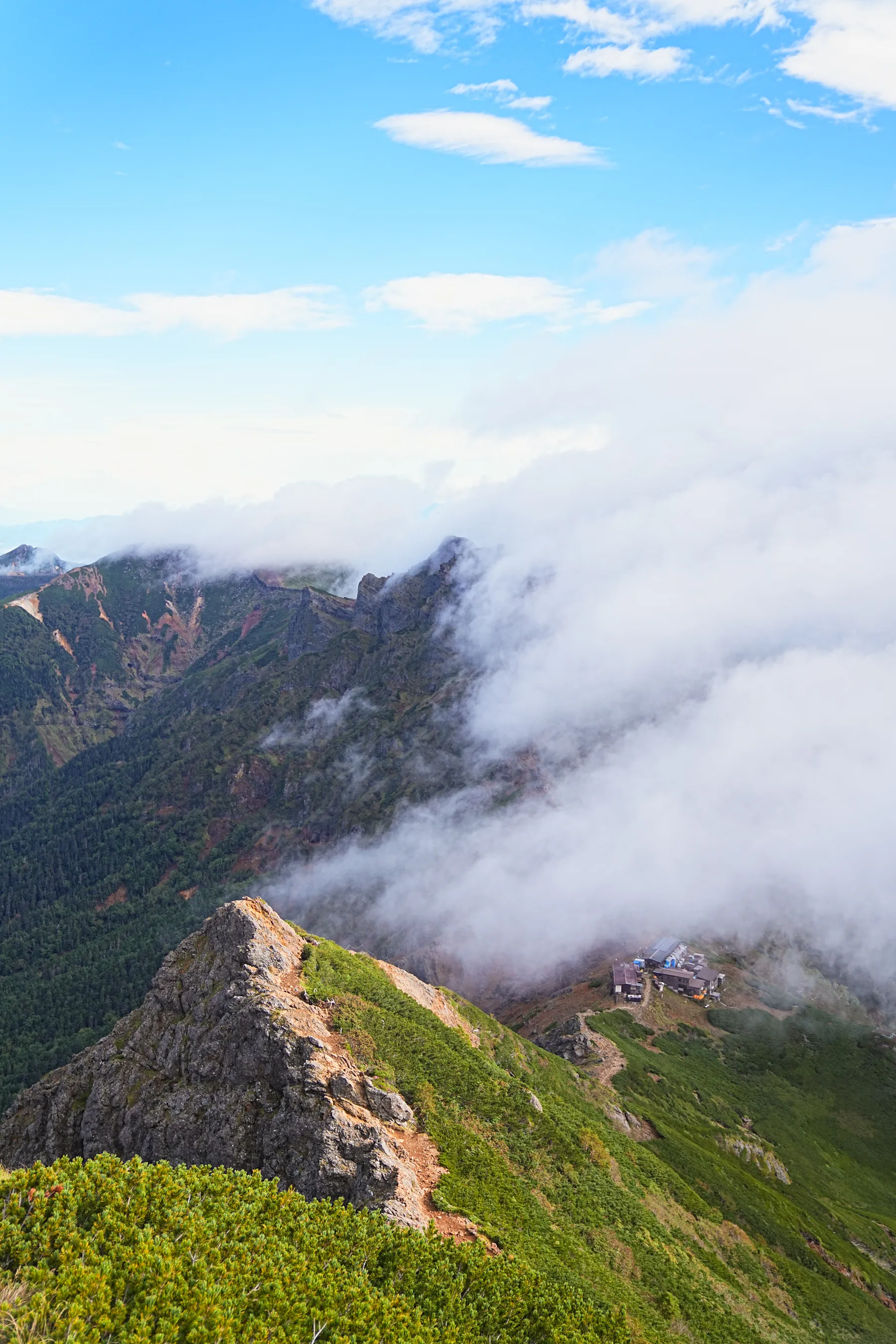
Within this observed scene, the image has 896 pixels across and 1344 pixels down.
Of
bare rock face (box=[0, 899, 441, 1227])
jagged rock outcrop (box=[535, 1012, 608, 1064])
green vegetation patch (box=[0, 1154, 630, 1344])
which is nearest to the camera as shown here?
green vegetation patch (box=[0, 1154, 630, 1344])

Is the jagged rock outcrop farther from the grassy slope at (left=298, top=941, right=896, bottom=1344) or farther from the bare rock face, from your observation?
the bare rock face

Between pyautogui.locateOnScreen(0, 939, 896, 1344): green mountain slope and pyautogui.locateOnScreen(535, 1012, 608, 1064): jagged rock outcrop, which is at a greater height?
pyautogui.locateOnScreen(0, 939, 896, 1344): green mountain slope

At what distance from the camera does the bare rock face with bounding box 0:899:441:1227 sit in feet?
222

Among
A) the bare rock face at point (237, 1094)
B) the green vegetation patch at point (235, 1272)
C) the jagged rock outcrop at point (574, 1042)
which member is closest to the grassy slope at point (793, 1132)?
the jagged rock outcrop at point (574, 1042)

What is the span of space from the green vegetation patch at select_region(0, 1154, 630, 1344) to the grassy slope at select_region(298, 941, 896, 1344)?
10.5 metres

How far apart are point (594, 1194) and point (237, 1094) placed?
4299 cm

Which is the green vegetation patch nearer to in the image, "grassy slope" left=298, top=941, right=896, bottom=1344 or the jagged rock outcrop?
"grassy slope" left=298, top=941, right=896, bottom=1344

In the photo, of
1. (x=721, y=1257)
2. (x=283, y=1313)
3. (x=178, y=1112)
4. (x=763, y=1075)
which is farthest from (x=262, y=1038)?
(x=763, y=1075)

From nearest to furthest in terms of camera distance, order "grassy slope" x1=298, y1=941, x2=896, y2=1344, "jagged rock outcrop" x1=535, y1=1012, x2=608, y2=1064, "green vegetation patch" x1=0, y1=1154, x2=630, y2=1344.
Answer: "green vegetation patch" x1=0, y1=1154, x2=630, y2=1344 < "grassy slope" x1=298, y1=941, x2=896, y2=1344 < "jagged rock outcrop" x1=535, y1=1012, x2=608, y2=1064

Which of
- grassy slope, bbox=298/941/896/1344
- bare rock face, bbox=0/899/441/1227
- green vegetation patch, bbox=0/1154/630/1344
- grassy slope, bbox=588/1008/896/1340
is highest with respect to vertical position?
green vegetation patch, bbox=0/1154/630/1344

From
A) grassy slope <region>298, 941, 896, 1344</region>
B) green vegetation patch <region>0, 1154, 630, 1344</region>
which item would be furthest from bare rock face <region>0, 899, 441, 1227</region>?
green vegetation patch <region>0, 1154, 630, 1344</region>

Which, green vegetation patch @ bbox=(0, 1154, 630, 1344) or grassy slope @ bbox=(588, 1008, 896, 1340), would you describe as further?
grassy slope @ bbox=(588, 1008, 896, 1340)

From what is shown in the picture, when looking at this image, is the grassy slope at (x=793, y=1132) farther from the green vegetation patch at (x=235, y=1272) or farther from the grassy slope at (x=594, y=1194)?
→ the green vegetation patch at (x=235, y=1272)

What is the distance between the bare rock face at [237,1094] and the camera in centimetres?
6762
